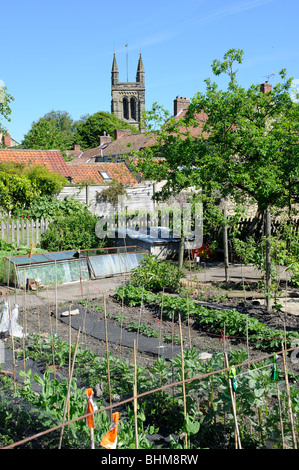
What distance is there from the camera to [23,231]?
508 inches

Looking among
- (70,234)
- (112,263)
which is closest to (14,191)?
(70,234)

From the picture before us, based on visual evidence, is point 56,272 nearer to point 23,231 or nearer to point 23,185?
point 23,231

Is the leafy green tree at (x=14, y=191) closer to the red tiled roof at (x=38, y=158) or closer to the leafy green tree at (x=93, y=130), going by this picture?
the red tiled roof at (x=38, y=158)

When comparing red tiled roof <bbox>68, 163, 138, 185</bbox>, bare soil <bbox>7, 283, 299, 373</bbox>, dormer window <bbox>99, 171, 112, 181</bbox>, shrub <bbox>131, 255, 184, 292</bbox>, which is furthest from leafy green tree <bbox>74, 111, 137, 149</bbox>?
bare soil <bbox>7, 283, 299, 373</bbox>

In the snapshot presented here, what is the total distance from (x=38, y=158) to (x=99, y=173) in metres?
3.66

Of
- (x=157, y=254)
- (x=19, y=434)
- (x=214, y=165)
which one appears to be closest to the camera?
(x=19, y=434)

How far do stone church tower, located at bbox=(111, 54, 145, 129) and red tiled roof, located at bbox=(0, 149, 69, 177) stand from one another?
76.2m

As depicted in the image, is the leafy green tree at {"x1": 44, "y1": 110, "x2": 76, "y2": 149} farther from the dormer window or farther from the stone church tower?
the dormer window

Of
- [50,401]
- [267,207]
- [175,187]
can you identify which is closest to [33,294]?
[175,187]

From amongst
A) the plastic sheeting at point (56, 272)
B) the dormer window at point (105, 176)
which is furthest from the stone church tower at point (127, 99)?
the plastic sheeting at point (56, 272)

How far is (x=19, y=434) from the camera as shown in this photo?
13.0 feet

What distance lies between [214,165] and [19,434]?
7.09 metres

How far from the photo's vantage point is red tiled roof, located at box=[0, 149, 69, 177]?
16344 mm
